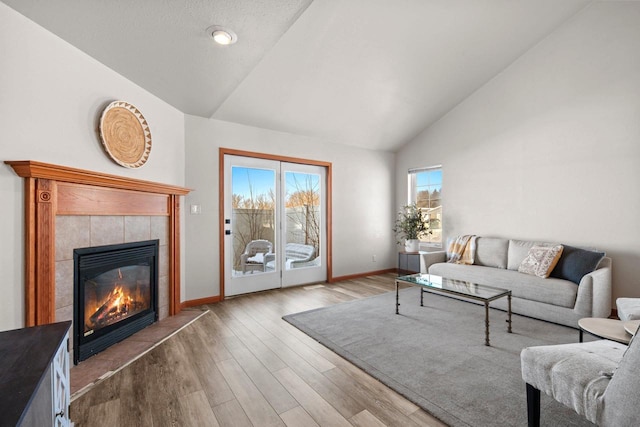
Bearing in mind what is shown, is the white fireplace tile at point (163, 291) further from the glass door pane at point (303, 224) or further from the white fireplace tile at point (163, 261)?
the glass door pane at point (303, 224)

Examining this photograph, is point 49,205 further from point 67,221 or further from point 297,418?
point 297,418

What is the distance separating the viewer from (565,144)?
11.7 ft

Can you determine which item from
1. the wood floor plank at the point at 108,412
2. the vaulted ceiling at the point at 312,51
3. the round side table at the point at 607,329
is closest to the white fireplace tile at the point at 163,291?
the wood floor plank at the point at 108,412

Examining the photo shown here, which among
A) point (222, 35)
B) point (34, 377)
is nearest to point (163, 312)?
point (34, 377)

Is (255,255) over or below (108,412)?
over

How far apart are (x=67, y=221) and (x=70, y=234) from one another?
0.10 m

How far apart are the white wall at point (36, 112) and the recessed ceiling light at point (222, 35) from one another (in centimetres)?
104

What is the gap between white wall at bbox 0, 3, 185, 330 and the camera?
1.78 m

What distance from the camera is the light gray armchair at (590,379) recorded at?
0.99 m

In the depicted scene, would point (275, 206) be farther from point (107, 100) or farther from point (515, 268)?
point (515, 268)

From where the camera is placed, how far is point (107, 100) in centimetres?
249

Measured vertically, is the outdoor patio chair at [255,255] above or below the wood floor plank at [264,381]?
above

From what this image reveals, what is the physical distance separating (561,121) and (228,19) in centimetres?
399

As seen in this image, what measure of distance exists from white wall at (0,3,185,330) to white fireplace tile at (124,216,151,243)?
18.8 inches
